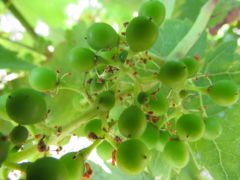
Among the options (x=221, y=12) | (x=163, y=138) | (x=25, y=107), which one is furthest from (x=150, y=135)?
(x=221, y=12)

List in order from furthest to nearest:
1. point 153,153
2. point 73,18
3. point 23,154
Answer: point 73,18 < point 153,153 < point 23,154

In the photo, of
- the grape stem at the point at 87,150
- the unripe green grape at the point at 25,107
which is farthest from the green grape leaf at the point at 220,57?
the unripe green grape at the point at 25,107

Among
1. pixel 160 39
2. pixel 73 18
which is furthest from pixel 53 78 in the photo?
pixel 73 18

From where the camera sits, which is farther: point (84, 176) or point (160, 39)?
point (160, 39)

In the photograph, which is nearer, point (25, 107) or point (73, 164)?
point (25, 107)

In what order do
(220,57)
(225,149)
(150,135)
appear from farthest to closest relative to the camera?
1. (220,57)
2. (225,149)
3. (150,135)

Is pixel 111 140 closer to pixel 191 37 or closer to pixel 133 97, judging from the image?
pixel 133 97

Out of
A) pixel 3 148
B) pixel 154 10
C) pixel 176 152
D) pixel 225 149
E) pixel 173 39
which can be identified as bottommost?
pixel 225 149

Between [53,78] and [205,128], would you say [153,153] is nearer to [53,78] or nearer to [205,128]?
[205,128]

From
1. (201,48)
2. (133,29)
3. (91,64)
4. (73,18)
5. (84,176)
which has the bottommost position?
(73,18)
